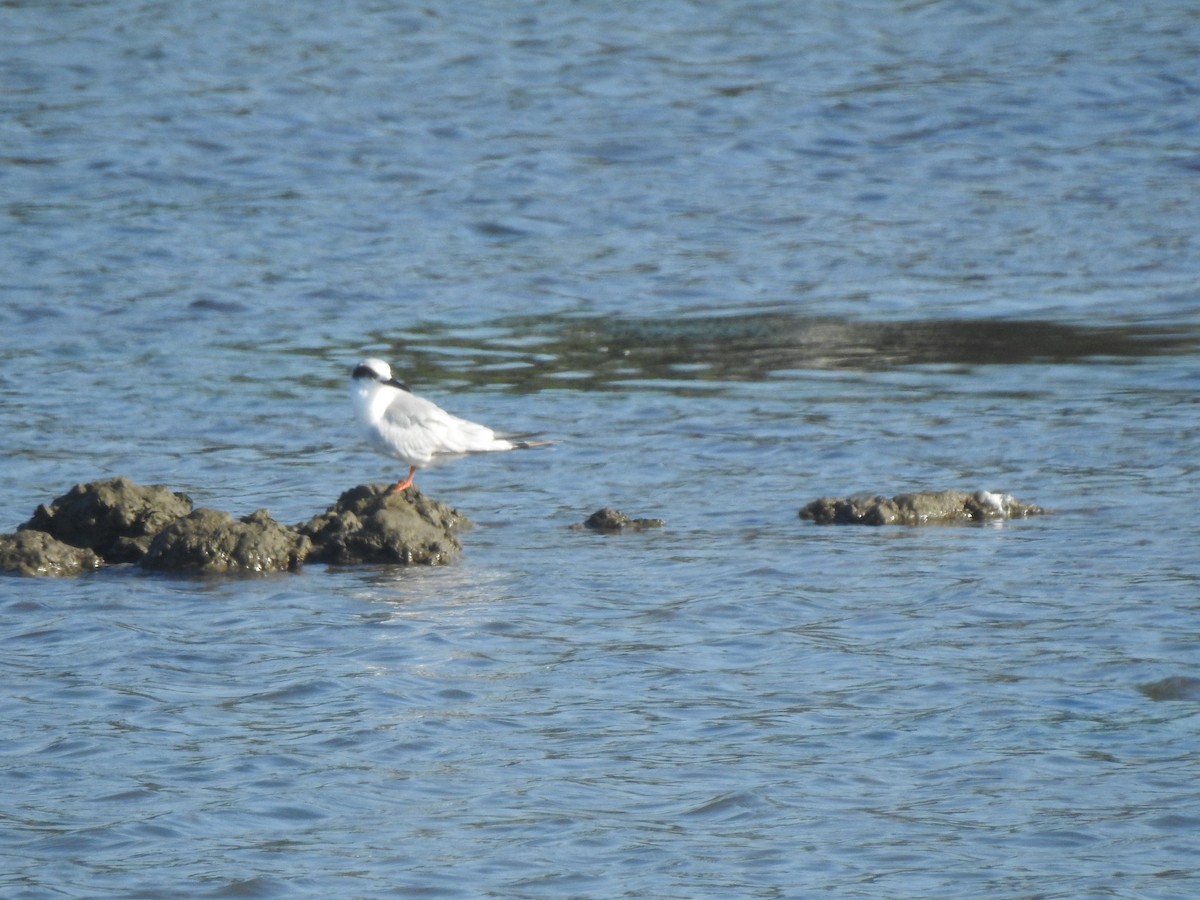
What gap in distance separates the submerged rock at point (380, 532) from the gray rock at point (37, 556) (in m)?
0.95

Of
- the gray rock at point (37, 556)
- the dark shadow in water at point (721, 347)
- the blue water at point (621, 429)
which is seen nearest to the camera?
the blue water at point (621, 429)

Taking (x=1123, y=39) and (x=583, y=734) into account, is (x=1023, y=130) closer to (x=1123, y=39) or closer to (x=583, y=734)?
(x=1123, y=39)

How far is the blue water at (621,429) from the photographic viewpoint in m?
5.44

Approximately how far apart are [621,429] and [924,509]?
2.50 metres

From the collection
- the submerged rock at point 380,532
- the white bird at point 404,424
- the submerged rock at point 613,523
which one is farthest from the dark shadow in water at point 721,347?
the submerged rock at point 380,532

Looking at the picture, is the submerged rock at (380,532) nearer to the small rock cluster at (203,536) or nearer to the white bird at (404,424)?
the small rock cluster at (203,536)

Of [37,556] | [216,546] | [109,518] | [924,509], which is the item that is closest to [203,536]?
[216,546]

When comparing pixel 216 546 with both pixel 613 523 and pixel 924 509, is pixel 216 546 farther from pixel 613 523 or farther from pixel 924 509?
pixel 924 509

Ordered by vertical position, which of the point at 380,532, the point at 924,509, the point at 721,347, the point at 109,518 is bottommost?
the point at 924,509

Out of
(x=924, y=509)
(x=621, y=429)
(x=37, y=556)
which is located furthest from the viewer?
(x=621, y=429)

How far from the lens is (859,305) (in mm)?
13672

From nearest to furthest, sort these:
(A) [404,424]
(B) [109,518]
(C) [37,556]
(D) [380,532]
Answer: (C) [37,556], (D) [380,532], (B) [109,518], (A) [404,424]

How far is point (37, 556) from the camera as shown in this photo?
7887 millimetres

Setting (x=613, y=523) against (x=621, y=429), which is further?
(x=621, y=429)
